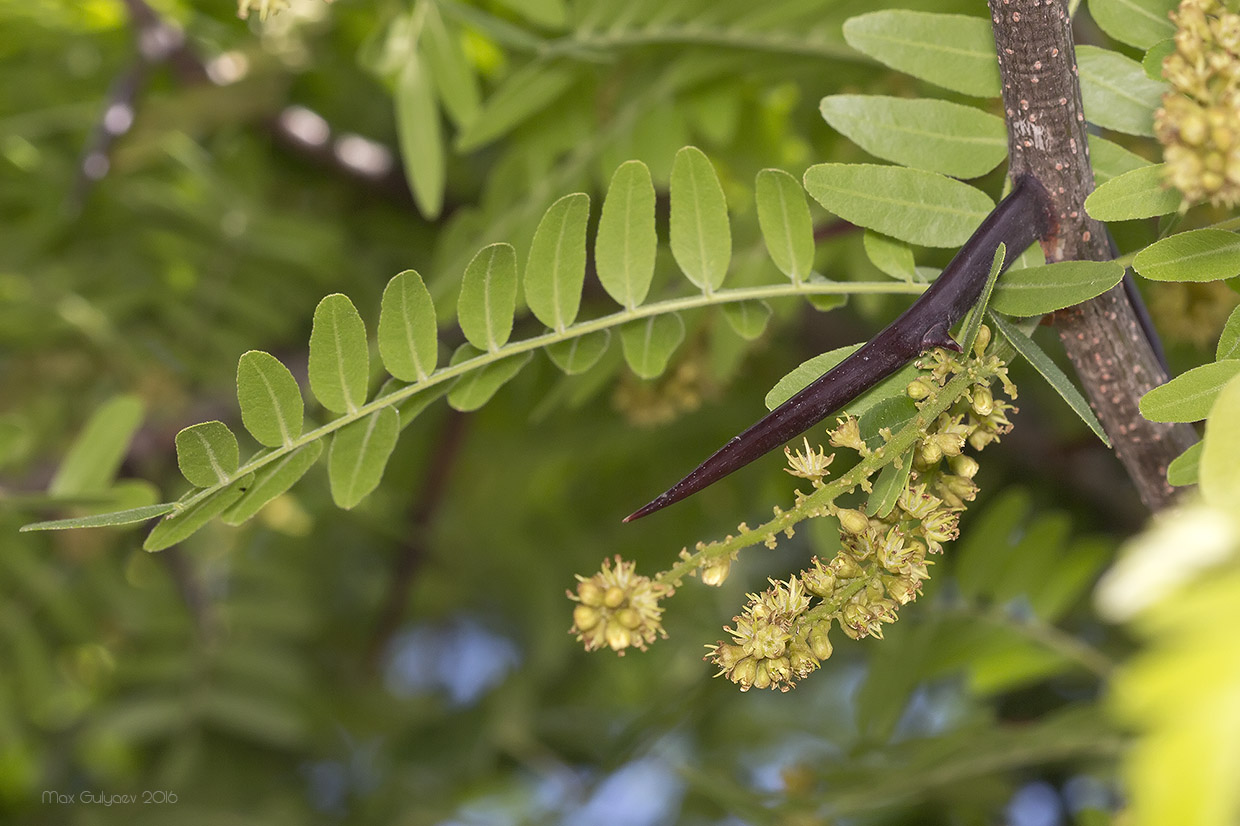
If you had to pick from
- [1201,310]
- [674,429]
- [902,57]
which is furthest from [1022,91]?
[674,429]

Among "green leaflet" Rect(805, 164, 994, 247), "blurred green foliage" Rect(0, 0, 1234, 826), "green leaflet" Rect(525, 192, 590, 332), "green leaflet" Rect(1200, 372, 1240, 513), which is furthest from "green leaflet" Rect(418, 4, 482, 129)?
"green leaflet" Rect(1200, 372, 1240, 513)

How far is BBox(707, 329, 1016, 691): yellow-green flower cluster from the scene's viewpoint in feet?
1.46

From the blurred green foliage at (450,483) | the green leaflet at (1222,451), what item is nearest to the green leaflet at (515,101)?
the blurred green foliage at (450,483)

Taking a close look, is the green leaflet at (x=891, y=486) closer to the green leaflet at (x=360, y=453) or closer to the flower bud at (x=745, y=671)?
the flower bud at (x=745, y=671)

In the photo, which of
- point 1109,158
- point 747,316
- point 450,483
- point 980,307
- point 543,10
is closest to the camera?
point 980,307

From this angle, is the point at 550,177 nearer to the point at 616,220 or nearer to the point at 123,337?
the point at 616,220

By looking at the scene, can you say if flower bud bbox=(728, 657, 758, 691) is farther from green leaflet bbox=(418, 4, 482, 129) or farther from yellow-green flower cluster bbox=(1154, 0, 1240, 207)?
green leaflet bbox=(418, 4, 482, 129)

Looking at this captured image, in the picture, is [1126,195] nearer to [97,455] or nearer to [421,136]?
[421,136]

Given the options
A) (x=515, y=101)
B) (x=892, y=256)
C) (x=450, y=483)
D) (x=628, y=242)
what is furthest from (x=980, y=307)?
(x=450, y=483)

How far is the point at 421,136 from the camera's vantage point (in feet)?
3.17

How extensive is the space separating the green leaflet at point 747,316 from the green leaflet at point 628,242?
0.07 metres

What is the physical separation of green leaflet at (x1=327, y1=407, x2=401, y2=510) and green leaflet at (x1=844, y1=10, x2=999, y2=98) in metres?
0.34

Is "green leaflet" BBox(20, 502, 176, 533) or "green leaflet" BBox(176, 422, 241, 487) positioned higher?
"green leaflet" BBox(176, 422, 241, 487)

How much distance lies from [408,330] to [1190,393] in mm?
401
